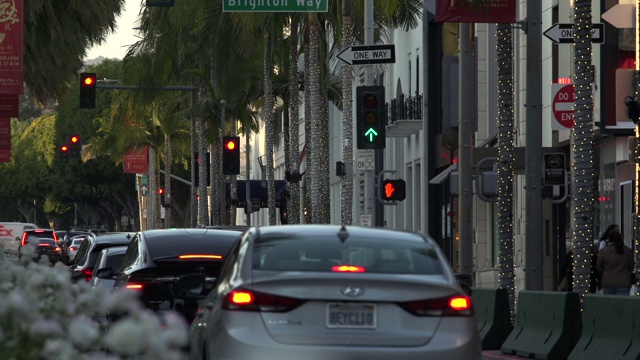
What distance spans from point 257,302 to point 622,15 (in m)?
13.7

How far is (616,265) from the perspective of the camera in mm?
23656

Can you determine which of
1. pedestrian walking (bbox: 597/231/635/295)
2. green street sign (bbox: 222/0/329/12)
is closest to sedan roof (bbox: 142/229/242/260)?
pedestrian walking (bbox: 597/231/635/295)

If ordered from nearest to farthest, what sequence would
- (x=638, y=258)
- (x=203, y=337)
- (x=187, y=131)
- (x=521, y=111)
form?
(x=203, y=337), (x=638, y=258), (x=521, y=111), (x=187, y=131)

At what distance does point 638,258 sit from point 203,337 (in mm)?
9077

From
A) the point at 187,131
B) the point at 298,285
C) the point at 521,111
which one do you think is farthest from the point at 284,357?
the point at 187,131

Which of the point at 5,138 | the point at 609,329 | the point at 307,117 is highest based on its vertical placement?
the point at 307,117

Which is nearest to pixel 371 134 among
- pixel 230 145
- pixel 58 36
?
pixel 58 36

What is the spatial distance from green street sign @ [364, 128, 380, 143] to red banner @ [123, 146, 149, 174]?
64543 millimetres

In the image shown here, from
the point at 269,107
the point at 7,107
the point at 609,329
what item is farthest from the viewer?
the point at 269,107

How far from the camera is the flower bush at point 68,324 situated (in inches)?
210

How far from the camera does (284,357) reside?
30.4ft

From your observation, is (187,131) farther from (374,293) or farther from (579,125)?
(374,293)

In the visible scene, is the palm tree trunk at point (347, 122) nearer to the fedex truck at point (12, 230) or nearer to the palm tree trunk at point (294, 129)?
the palm tree trunk at point (294, 129)

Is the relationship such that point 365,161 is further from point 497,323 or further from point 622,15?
point 497,323
